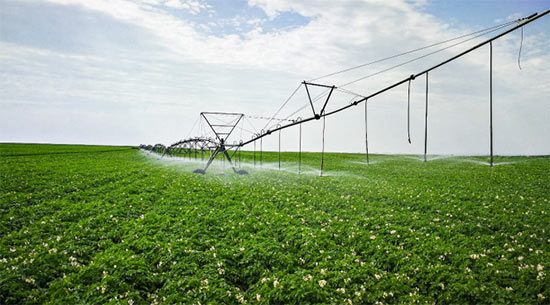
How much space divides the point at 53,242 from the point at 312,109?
1273 cm

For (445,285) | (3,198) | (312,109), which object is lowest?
(445,285)

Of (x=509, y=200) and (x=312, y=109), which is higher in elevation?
(x=312, y=109)

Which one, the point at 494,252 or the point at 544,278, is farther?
the point at 494,252

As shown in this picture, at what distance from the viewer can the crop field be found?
7156mm

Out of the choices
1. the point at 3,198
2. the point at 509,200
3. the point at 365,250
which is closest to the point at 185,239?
the point at 365,250

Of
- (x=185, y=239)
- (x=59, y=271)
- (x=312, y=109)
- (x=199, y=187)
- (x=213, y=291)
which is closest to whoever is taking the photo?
(x=213, y=291)

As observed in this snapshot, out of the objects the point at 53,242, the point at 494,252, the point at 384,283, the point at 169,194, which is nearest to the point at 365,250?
the point at 384,283

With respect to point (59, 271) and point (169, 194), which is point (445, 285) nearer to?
point (59, 271)

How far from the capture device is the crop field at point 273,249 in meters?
7.16

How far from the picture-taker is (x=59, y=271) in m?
8.04

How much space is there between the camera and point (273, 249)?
925cm

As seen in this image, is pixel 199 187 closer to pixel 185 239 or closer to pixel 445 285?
pixel 185 239

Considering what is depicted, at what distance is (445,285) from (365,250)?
7.88 feet

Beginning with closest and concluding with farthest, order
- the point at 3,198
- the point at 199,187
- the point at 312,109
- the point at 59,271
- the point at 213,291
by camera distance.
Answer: the point at 213,291 → the point at 59,271 → the point at 3,198 → the point at 312,109 → the point at 199,187
